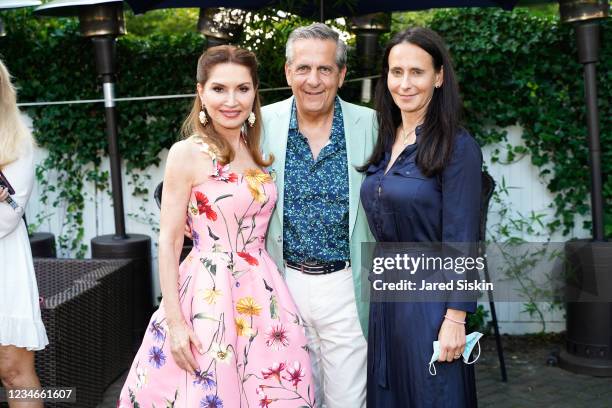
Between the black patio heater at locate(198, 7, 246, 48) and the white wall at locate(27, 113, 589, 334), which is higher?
the black patio heater at locate(198, 7, 246, 48)

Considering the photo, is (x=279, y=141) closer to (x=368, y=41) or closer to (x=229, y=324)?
(x=229, y=324)

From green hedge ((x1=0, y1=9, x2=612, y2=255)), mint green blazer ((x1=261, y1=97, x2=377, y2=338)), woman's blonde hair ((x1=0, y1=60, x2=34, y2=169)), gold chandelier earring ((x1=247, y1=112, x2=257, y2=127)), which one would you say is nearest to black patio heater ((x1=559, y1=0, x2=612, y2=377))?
green hedge ((x1=0, y1=9, x2=612, y2=255))

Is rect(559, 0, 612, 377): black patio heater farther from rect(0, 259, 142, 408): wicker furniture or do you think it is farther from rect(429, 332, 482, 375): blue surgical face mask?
rect(0, 259, 142, 408): wicker furniture

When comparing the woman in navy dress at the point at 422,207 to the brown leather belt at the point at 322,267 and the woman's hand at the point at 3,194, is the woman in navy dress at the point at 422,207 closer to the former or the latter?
the brown leather belt at the point at 322,267

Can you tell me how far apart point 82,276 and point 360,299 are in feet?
7.42

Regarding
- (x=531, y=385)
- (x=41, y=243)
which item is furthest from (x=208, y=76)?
(x=41, y=243)

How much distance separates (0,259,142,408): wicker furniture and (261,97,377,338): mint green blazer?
149 centimetres

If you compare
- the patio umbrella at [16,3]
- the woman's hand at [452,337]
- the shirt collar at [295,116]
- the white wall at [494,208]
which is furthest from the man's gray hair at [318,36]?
the white wall at [494,208]

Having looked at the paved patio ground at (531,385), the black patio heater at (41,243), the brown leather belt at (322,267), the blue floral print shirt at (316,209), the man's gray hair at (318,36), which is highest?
the man's gray hair at (318,36)

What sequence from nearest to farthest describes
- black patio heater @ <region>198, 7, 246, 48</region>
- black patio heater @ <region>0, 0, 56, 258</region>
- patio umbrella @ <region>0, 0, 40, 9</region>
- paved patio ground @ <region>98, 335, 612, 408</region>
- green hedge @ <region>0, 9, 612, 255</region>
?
1. paved patio ground @ <region>98, 335, 612, 408</region>
2. patio umbrella @ <region>0, 0, 40, 9</region>
3. black patio heater @ <region>198, 7, 246, 48</region>
4. green hedge @ <region>0, 9, 612, 255</region>
5. black patio heater @ <region>0, 0, 56, 258</region>

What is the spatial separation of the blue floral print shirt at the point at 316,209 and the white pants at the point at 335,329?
0.09m

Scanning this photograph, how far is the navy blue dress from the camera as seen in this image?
2.57 metres

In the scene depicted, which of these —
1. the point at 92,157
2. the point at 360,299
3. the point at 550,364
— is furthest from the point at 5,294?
the point at 550,364

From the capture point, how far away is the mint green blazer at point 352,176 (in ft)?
9.63
